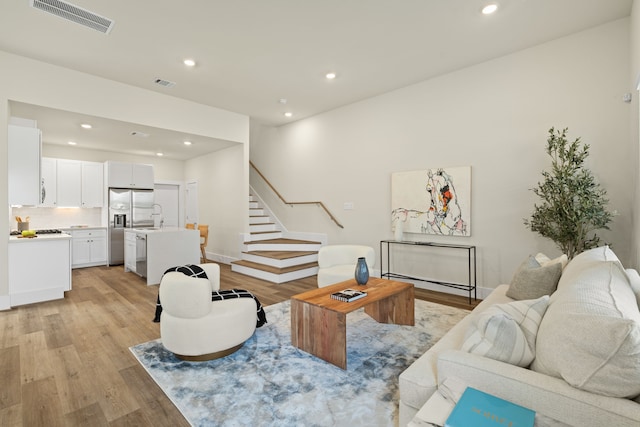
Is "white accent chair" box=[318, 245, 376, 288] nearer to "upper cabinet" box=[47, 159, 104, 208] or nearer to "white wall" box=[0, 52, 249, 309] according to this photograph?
"white wall" box=[0, 52, 249, 309]

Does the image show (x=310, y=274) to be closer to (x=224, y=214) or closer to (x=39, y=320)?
(x=224, y=214)

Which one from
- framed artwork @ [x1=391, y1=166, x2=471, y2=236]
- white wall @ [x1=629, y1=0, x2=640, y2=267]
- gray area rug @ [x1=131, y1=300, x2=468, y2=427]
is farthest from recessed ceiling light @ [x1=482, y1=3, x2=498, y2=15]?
gray area rug @ [x1=131, y1=300, x2=468, y2=427]

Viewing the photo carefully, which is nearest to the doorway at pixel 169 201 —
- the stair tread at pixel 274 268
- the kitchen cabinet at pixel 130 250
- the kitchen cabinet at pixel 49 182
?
the kitchen cabinet at pixel 49 182

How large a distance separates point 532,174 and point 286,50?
3488mm

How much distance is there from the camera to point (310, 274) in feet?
19.5

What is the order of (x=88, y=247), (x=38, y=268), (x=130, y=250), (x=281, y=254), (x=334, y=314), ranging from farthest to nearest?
(x=88, y=247) → (x=130, y=250) → (x=281, y=254) → (x=38, y=268) → (x=334, y=314)

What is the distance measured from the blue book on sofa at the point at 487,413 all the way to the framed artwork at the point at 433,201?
11.8 feet

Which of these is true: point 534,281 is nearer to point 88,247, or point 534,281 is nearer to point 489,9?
point 489,9

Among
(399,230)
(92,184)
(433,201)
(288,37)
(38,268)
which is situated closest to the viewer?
(288,37)

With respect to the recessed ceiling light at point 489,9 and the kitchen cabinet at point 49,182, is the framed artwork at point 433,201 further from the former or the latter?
the kitchen cabinet at point 49,182

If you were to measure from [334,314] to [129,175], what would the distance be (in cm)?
690

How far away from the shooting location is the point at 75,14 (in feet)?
10.5

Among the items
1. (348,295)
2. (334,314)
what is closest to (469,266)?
(348,295)

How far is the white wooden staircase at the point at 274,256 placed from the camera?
5.62 metres
